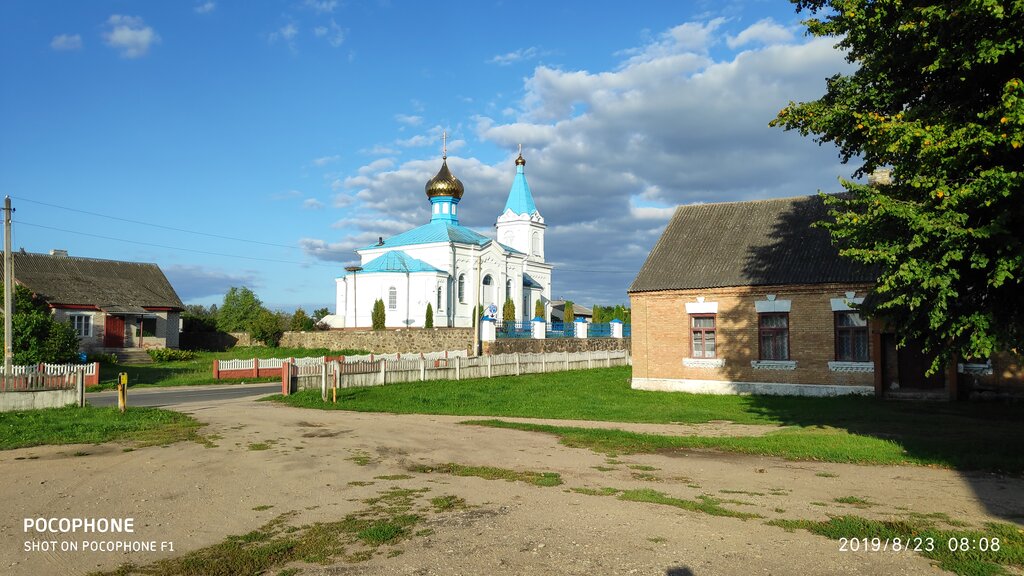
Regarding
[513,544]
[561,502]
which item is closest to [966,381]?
[561,502]

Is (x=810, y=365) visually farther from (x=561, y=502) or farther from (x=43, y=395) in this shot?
(x=43, y=395)

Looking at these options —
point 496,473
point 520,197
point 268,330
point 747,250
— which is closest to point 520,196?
point 520,197

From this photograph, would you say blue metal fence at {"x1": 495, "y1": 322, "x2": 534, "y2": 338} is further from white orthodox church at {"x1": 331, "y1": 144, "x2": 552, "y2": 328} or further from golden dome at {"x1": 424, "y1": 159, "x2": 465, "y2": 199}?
golden dome at {"x1": 424, "y1": 159, "x2": 465, "y2": 199}

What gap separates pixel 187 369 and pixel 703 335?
25475mm

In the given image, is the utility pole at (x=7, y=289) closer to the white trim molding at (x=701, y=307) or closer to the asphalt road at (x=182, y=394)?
the asphalt road at (x=182, y=394)

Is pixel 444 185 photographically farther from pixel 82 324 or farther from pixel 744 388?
pixel 744 388

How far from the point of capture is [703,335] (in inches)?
992

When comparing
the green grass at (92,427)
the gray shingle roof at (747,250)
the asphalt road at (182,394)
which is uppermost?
the gray shingle roof at (747,250)

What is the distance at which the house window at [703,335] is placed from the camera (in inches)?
985

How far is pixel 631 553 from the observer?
256 inches

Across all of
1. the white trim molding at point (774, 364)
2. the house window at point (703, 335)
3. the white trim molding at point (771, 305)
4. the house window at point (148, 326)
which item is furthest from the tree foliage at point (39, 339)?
the white trim molding at point (771, 305)

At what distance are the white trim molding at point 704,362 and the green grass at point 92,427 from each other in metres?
15.8

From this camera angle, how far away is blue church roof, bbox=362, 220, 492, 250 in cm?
5306

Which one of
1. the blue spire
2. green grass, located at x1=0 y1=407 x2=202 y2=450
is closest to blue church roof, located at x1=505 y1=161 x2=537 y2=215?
the blue spire
